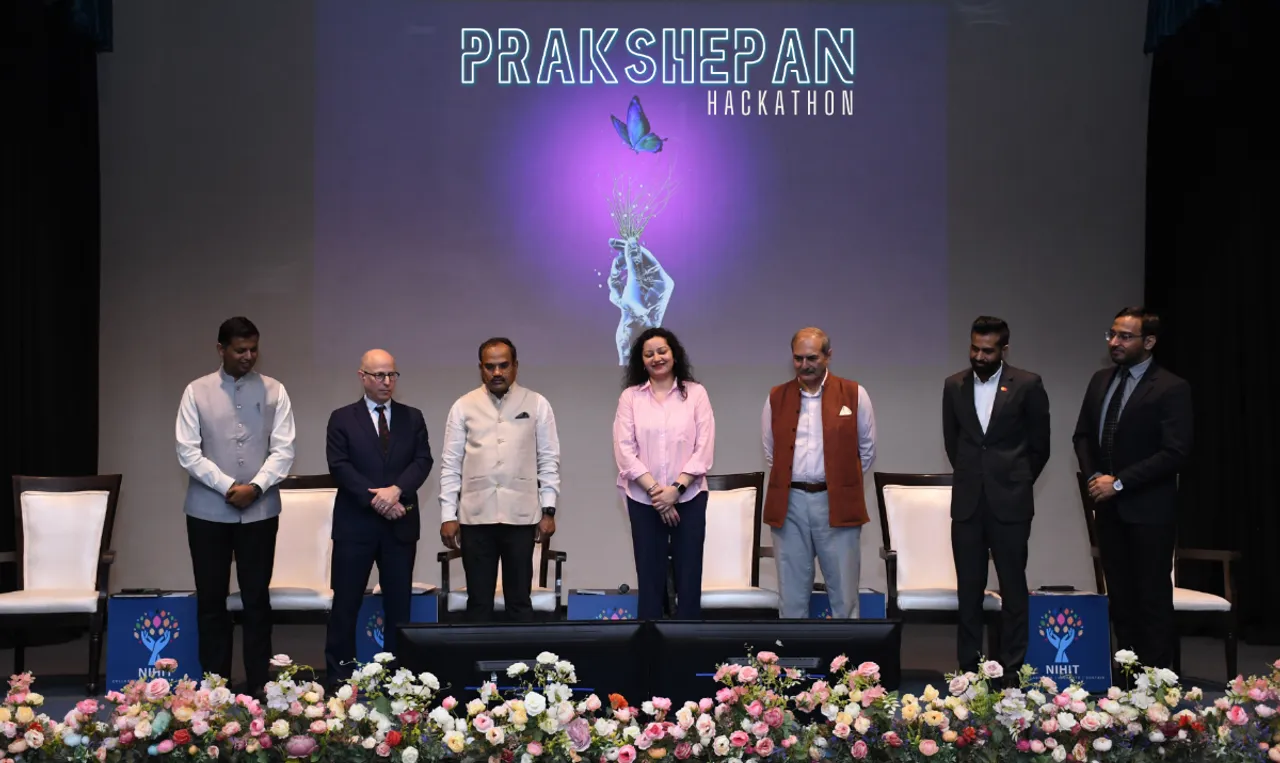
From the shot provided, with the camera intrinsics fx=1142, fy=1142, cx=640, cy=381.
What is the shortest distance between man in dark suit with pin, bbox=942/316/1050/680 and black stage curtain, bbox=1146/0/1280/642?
1.88m

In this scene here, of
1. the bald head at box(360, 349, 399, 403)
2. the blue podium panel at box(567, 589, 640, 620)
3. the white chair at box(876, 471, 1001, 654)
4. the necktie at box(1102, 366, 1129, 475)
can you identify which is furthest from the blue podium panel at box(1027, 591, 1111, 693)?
the bald head at box(360, 349, 399, 403)

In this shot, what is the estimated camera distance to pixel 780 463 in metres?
4.48

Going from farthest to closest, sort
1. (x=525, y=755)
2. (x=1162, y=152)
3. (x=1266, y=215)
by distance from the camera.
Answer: (x=1162, y=152), (x=1266, y=215), (x=525, y=755)

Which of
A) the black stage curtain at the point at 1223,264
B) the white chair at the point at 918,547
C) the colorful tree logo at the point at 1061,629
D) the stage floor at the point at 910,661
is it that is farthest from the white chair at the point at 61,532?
the black stage curtain at the point at 1223,264

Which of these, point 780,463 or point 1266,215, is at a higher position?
point 1266,215

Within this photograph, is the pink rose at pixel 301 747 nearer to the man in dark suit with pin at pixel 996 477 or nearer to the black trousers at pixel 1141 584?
the man in dark suit with pin at pixel 996 477

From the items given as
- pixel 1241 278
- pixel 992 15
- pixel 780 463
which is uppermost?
pixel 992 15

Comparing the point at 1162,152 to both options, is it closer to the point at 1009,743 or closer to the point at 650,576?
the point at 650,576

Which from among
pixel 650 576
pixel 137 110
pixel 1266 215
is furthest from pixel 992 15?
pixel 137 110

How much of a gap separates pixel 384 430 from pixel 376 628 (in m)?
0.86

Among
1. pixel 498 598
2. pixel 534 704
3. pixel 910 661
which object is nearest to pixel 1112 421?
pixel 910 661

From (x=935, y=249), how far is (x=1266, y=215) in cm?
162

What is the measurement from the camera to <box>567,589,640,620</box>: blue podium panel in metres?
4.59

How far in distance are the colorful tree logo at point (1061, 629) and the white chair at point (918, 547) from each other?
0.26 m
